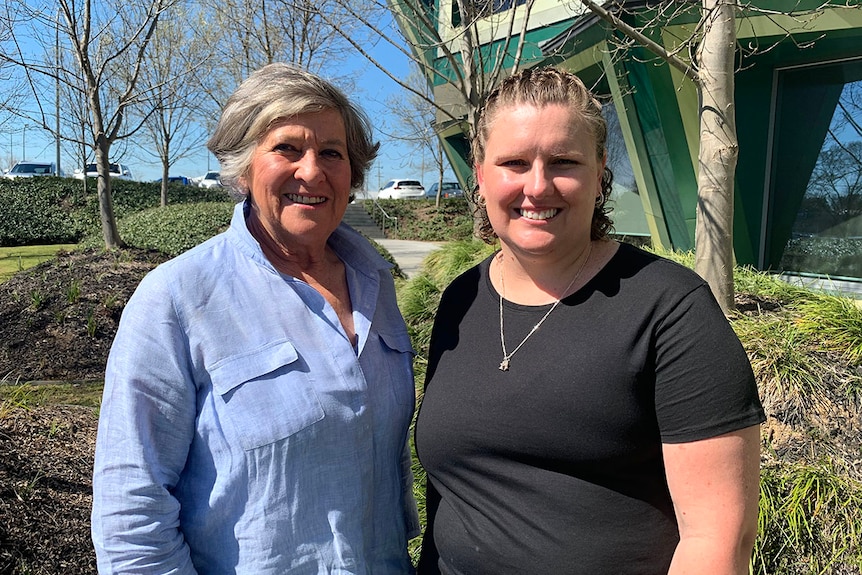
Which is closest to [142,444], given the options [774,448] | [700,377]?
[700,377]

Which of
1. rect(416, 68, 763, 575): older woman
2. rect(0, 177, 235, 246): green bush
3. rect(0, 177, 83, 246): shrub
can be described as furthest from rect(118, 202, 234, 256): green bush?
rect(416, 68, 763, 575): older woman

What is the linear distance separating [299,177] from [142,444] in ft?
2.71

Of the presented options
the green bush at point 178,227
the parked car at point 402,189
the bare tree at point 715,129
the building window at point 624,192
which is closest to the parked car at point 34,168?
the parked car at point 402,189

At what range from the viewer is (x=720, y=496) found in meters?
1.44

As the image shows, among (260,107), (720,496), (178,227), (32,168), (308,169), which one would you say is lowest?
(720,496)

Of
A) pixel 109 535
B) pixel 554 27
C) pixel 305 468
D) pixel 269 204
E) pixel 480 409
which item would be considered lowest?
pixel 109 535

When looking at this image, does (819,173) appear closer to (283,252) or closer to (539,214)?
(539,214)

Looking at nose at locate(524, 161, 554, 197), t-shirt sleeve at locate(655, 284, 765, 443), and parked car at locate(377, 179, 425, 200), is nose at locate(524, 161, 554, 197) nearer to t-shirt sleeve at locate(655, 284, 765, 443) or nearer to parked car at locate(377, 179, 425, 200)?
t-shirt sleeve at locate(655, 284, 765, 443)

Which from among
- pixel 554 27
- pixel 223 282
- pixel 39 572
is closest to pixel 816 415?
pixel 223 282

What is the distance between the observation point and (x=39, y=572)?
9.82 feet

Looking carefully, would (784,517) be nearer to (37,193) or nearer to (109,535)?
(109,535)

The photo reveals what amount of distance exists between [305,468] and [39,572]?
2.13 m

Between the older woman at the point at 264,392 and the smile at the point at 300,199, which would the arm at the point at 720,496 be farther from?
the smile at the point at 300,199

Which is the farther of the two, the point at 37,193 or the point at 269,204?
the point at 37,193
